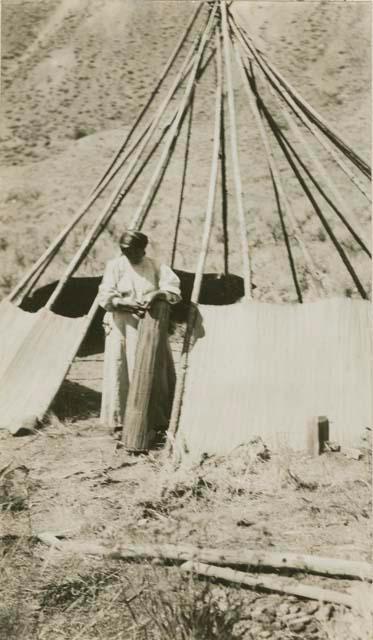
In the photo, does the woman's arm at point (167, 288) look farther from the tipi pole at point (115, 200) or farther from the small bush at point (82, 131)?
the small bush at point (82, 131)

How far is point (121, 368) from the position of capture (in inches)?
173

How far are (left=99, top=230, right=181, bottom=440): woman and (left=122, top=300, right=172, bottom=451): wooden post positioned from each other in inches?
8.1

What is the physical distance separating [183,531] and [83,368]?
4.16 meters

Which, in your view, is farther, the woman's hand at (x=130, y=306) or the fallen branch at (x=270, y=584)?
the woman's hand at (x=130, y=306)

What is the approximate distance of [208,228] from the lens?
A: 4.86m

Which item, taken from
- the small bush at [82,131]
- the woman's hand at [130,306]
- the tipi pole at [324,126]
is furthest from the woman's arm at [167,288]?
the small bush at [82,131]

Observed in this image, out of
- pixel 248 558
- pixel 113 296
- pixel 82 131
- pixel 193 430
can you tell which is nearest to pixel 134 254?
pixel 113 296

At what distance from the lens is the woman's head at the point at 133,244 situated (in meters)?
4.29

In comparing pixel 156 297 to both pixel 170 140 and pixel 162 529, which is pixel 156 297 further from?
pixel 170 140

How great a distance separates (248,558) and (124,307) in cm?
219

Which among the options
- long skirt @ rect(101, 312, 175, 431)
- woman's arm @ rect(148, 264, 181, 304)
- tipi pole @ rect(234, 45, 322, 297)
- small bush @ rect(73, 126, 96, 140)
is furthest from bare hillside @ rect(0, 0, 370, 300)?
long skirt @ rect(101, 312, 175, 431)

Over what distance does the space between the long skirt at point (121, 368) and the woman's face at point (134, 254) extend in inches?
15.4

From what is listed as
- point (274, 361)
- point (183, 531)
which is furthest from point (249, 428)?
point (183, 531)

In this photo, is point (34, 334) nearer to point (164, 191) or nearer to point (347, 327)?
point (347, 327)
